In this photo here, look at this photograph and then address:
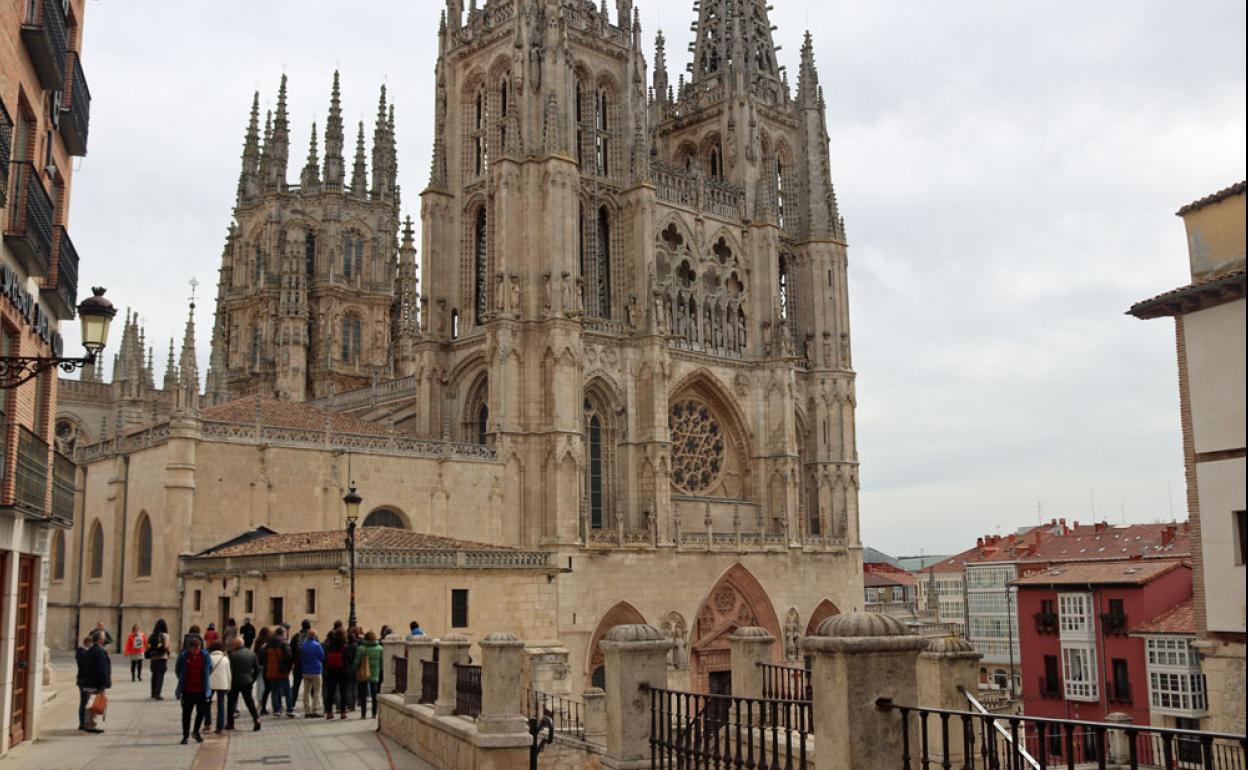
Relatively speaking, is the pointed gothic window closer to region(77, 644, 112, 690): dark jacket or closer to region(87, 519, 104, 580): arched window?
region(87, 519, 104, 580): arched window

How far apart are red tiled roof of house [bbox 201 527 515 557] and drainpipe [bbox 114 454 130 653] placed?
3897mm

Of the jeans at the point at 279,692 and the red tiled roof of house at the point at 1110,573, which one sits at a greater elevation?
the red tiled roof of house at the point at 1110,573

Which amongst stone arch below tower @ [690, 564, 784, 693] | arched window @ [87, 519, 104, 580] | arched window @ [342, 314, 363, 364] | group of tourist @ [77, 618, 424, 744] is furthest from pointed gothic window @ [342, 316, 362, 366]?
group of tourist @ [77, 618, 424, 744]

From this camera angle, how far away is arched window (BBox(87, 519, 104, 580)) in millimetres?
32250

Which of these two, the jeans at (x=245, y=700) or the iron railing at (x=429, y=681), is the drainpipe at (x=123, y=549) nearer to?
the jeans at (x=245, y=700)

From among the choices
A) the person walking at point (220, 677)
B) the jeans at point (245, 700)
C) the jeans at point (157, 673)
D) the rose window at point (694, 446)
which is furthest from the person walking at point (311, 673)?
the rose window at point (694, 446)

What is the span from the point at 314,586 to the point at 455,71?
21.7 metres

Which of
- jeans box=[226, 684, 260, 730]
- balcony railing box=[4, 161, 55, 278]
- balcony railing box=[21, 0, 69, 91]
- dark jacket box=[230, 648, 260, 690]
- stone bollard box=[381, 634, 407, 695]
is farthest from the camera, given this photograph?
stone bollard box=[381, 634, 407, 695]

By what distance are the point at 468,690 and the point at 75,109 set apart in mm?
9130

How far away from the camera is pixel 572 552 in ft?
111

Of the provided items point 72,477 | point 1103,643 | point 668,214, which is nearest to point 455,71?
point 668,214

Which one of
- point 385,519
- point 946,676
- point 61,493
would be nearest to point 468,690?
point 946,676

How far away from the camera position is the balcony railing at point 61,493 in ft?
49.9

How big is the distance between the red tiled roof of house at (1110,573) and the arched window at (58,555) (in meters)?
31.6
